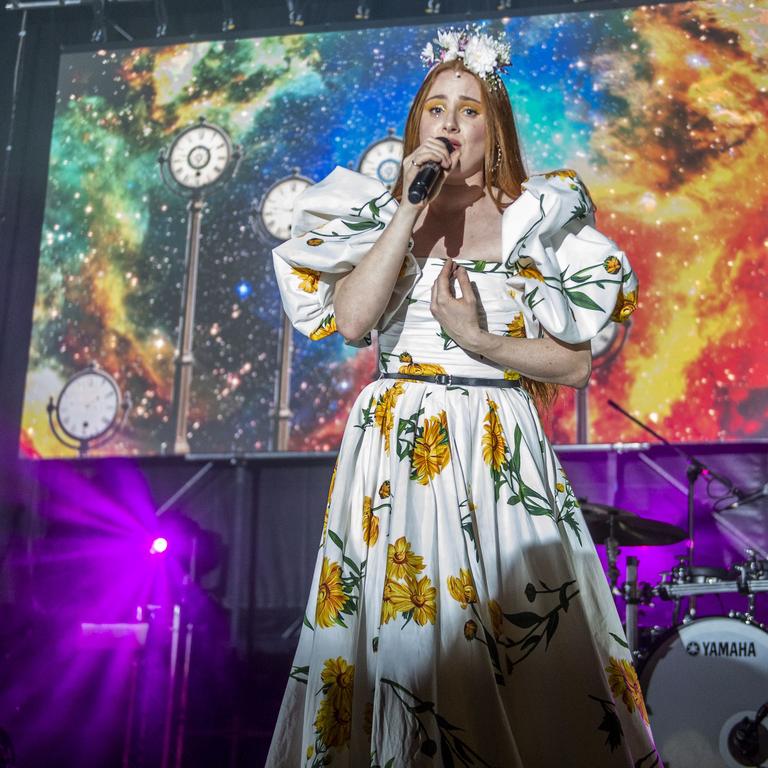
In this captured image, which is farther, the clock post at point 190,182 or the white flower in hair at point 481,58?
the clock post at point 190,182

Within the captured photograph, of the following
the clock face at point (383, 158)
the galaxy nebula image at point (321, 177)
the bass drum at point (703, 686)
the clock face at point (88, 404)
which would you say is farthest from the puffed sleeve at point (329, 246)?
the clock face at point (88, 404)

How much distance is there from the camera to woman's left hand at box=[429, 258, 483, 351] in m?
1.30

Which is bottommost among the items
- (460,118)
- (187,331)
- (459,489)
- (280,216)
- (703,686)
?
(703,686)

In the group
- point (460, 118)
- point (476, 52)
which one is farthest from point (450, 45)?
point (460, 118)

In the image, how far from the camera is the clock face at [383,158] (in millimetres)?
4133

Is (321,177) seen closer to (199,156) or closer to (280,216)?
(280,216)

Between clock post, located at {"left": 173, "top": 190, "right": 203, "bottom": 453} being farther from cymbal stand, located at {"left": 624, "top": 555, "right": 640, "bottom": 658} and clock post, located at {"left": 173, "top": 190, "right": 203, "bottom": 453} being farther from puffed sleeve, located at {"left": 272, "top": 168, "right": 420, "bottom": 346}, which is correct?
puffed sleeve, located at {"left": 272, "top": 168, "right": 420, "bottom": 346}

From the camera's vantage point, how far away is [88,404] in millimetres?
4230

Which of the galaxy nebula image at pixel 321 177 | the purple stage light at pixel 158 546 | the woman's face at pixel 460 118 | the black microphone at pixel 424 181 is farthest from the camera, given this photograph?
the galaxy nebula image at pixel 321 177

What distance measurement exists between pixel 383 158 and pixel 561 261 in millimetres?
2897

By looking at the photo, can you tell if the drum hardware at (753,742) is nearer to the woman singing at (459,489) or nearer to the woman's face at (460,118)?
the woman singing at (459,489)

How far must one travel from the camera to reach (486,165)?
5.01 ft

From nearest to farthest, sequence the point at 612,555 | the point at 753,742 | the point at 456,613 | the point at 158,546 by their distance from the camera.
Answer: the point at 456,613 → the point at 753,742 → the point at 612,555 → the point at 158,546

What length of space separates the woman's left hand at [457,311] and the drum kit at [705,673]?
1859mm
